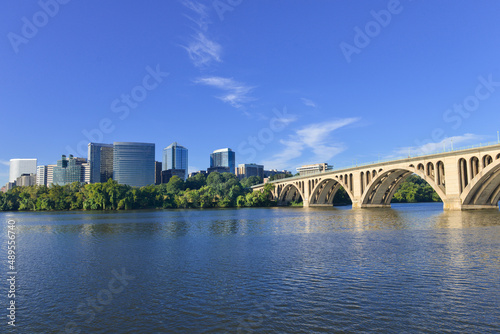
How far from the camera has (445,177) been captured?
70562 mm

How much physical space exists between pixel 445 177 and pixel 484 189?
271 inches

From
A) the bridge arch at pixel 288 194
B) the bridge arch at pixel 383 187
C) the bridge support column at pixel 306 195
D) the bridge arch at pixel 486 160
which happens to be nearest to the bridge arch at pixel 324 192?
the bridge support column at pixel 306 195

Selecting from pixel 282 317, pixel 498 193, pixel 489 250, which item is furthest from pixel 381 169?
pixel 282 317

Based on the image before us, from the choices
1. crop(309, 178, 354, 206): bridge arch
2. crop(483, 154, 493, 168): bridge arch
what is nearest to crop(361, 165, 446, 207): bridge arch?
crop(483, 154, 493, 168): bridge arch

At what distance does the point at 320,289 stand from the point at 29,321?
490 inches

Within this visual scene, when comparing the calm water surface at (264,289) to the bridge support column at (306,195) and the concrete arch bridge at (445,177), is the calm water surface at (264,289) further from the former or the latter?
the bridge support column at (306,195)

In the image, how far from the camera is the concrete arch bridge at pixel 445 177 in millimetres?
64188

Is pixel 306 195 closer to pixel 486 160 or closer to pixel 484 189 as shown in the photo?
pixel 484 189

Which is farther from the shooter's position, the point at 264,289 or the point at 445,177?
the point at 445,177

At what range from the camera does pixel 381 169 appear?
92.4 meters

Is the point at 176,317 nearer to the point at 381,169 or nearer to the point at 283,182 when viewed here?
the point at 381,169

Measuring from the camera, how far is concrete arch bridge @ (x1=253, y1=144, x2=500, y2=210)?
211ft

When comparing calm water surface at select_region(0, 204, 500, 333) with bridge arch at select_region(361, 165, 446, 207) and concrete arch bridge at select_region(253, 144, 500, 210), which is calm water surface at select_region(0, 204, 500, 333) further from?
bridge arch at select_region(361, 165, 446, 207)

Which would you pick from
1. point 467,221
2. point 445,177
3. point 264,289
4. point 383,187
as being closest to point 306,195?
point 383,187
